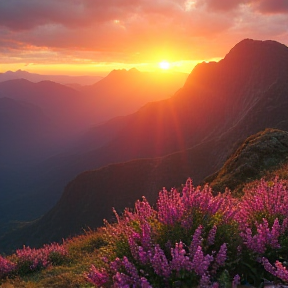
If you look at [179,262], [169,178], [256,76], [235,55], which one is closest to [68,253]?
[179,262]

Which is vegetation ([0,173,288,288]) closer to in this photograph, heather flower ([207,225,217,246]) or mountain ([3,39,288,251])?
heather flower ([207,225,217,246])

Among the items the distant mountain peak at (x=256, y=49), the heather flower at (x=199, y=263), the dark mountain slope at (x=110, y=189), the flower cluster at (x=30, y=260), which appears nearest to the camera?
the heather flower at (x=199, y=263)

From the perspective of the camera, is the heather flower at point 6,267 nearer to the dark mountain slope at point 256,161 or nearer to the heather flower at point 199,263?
the heather flower at point 199,263

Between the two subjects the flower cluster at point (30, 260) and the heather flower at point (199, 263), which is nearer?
the heather flower at point (199, 263)

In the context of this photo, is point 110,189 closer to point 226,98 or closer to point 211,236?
point 226,98

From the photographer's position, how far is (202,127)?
164500 millimetres

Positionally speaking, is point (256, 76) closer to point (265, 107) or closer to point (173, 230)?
point (265, 107)

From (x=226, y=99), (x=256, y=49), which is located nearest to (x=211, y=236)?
(x=226, y=99)

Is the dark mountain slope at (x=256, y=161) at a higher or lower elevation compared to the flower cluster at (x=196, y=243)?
lower

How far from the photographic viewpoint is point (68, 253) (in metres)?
11.5

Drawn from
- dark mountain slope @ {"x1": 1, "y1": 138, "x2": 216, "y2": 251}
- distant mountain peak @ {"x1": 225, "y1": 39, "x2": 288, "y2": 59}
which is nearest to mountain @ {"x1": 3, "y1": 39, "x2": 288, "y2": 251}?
distant mountain peak @ {"x1": 225, "y1": 39, "x2": 288, "y2": 59}

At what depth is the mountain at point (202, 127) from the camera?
10662 centimetres

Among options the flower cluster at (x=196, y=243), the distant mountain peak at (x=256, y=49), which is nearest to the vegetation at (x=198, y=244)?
the flower cluster at (x=196, y=243)

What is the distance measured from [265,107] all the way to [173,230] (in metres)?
120
